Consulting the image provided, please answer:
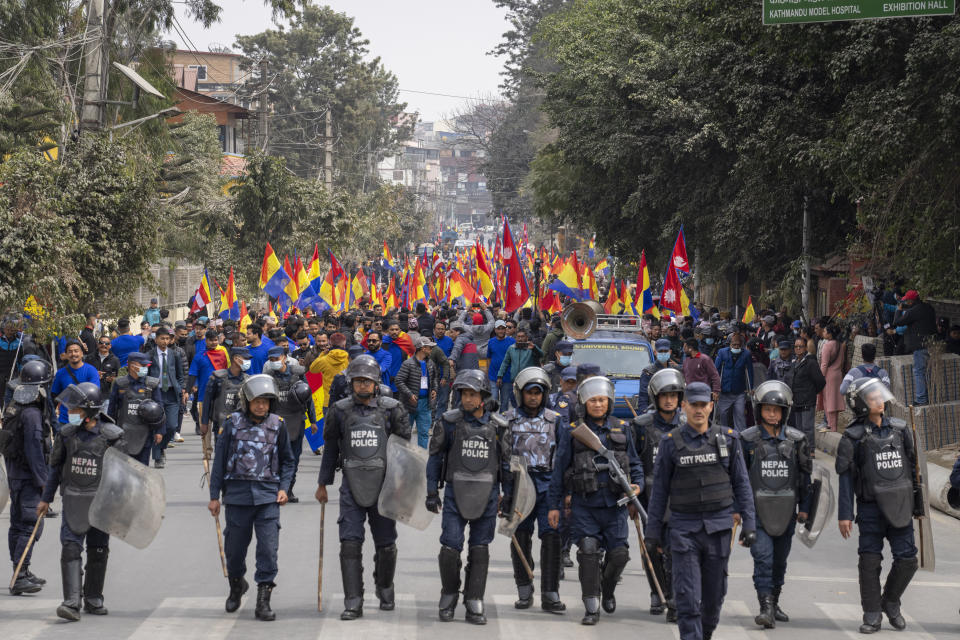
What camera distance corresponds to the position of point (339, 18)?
72.8 metres

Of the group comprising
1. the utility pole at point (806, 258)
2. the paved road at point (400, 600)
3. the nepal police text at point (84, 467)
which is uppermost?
the utility pole at point (806, 258)

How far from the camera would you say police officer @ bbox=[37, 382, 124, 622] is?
848 cm

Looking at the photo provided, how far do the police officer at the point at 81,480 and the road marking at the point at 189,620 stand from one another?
44 cm

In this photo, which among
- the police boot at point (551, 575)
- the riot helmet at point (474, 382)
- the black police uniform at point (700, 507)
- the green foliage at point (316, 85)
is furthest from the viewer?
the green foliage at point (316, 85)

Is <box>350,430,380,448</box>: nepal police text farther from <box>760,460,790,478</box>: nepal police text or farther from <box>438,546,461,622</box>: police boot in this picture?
<box>760,460,790,478</box>: nepal police text

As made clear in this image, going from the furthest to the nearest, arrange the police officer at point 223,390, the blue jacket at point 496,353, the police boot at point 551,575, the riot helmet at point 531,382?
1. the blue jacket at point 496,353
2. the police officer at point 223,390
3. the riot helmet at point 531,382
4. the police boot at point 551,575

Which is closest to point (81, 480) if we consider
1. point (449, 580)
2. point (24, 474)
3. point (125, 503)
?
point (125, 503)

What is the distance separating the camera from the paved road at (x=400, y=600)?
26.7 ft

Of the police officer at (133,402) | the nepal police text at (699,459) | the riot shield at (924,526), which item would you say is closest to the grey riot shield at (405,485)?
the nepal police text at (699,459)

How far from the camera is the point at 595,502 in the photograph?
843 centimetres

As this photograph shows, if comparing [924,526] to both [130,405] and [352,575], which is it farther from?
[130,405]

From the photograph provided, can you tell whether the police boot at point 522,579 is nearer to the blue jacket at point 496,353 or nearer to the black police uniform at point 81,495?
the black police uniform at point 81,495

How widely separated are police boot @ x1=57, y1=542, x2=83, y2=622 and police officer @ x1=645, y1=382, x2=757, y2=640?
365 cm

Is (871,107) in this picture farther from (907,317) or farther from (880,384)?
(880,384)
